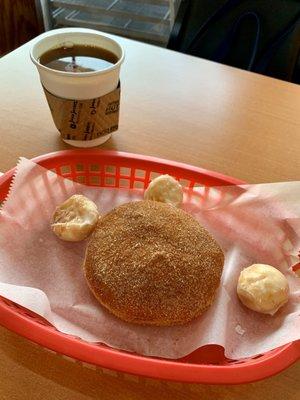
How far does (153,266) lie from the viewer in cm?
57

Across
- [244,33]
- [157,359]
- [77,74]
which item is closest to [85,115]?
[77,74]

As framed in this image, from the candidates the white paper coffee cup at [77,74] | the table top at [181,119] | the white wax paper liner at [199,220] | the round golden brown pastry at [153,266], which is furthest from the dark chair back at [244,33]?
the round golden brown pastry at [153,266]

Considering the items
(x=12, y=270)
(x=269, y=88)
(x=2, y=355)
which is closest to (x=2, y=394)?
(x=2, y=355)

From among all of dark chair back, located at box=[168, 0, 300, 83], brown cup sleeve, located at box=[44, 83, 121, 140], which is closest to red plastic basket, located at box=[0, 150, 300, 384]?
brown cup sleeve, located at box=[44, 83, 121, 140]

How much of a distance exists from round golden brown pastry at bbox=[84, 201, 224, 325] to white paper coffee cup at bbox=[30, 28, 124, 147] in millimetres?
221

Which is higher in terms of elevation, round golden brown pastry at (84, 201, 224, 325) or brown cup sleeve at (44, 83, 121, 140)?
brown cup sleeve at (44, 83, 121, 140)

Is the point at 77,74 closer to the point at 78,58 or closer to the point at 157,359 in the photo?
A: the point at 78,58

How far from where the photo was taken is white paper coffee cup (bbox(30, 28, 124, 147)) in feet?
2.31

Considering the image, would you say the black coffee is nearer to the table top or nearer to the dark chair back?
the table top

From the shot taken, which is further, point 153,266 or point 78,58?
point 78,58

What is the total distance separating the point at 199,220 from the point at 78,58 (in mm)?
353

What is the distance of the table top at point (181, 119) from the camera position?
0.82 m

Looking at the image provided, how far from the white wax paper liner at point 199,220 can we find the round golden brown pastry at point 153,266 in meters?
0.03

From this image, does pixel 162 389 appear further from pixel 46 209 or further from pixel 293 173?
pixel 293 173
